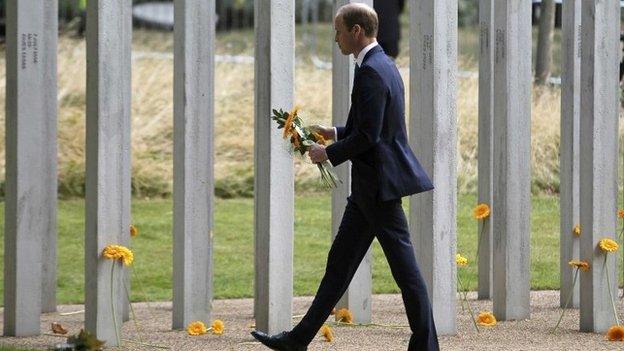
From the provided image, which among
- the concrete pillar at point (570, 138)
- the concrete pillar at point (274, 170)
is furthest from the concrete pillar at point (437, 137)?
the concrete pillar at point (570, 138)

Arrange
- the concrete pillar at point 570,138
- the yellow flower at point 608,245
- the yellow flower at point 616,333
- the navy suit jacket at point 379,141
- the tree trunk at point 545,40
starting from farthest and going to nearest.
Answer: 1. the tree trunk at point 545,40
2. the concrete pillar at point 570,138
3. the yellow flower at point 608,245
4. the yellow flower at point 616,333
5. the navy suit jacket at point 379,141

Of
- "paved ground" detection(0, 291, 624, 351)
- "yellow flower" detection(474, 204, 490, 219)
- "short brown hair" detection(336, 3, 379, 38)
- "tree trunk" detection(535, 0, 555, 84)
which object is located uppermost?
"tree trunk" detection(535, 0, 555, 84)

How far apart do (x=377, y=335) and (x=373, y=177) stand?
1.59 m

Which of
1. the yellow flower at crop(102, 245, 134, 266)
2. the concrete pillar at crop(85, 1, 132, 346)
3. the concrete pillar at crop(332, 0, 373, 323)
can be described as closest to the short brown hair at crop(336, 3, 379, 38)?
the concrete pillar at crop(85, 1, 132, 346)

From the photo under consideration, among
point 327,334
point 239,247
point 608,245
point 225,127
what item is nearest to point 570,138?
point 608,245

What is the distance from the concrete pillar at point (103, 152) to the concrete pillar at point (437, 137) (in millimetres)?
1649

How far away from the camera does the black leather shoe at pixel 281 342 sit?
6.89 metres

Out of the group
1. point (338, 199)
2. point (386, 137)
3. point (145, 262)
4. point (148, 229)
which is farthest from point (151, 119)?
point (386, 137)

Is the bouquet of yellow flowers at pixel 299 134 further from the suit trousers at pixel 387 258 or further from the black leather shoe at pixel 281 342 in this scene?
the black leather shoe at pixel 281 342

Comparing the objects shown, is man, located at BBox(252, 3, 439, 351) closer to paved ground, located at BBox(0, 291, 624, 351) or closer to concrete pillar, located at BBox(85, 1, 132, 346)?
paved ground, located at BBox(0, 291, 624, 351)

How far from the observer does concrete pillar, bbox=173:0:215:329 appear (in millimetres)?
7945

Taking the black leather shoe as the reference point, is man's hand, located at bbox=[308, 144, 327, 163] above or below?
above

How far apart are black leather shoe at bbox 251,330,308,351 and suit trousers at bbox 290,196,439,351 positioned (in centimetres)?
3

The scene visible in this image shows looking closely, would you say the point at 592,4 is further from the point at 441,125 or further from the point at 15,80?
the point at 15,80
